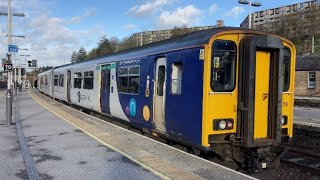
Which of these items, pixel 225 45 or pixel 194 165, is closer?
pixel 194 165

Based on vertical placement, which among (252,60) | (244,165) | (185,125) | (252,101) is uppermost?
(252,60)

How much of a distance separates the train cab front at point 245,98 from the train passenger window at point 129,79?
3.91 meters

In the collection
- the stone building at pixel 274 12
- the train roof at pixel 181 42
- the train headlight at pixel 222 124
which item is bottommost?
the train headlight at pixel 222 124

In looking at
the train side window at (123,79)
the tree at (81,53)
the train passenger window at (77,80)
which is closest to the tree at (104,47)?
the tree at (81,53)

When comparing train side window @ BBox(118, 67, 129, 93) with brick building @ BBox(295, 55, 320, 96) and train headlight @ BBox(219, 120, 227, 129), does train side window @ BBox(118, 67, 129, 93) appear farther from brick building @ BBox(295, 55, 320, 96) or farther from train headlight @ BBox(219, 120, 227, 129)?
brick building @ BBox(295, 55, 320, 96)

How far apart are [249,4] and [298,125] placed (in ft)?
47.6

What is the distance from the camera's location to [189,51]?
29.1 ft

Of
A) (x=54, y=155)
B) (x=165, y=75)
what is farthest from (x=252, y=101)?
(x=54, y=155)

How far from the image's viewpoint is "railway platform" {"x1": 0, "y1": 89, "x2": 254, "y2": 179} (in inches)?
291

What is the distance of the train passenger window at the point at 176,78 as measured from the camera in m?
9.40

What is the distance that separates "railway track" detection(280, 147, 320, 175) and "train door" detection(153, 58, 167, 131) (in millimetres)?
3189

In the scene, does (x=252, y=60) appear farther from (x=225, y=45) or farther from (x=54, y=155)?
(x=54, y=155)

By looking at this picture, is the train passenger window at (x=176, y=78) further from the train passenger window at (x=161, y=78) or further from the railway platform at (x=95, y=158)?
the railway platform at (x=95, y=158)

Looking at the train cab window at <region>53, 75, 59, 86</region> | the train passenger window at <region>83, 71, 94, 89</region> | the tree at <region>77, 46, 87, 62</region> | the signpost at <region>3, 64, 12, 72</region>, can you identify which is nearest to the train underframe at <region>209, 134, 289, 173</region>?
the train passenger window at <region>83, 71, 94, 89</region>
